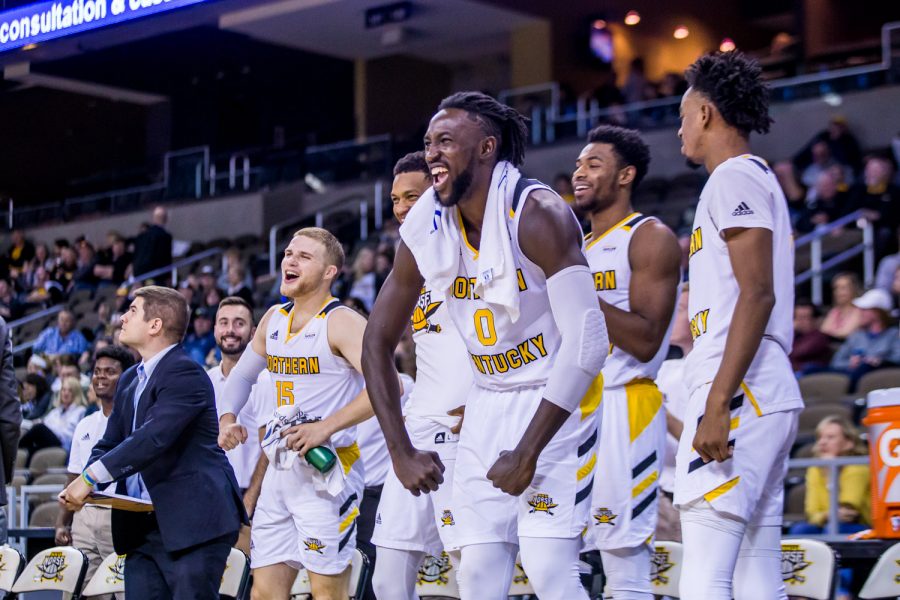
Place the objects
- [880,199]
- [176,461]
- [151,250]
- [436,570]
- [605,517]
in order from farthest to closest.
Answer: [151,250] < [880,199] < [436,570] < [176,461] < [605,517]

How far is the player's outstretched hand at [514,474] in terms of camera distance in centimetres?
351

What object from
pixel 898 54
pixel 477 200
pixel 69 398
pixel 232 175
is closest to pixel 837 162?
pixel 898 54

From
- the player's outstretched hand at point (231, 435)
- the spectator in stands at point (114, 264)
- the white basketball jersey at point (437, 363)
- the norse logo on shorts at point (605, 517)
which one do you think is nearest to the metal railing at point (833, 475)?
the norse logo on shorts at point (605, 517)

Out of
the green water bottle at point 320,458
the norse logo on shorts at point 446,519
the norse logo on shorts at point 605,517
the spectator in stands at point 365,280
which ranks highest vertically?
the spectator in stands at point 365,280

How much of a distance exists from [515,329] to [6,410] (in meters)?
3.50

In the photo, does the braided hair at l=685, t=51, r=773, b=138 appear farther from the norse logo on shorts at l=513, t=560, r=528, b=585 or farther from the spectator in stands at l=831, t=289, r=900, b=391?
the spectator in stands at l=831, t=289, r=900, b=391

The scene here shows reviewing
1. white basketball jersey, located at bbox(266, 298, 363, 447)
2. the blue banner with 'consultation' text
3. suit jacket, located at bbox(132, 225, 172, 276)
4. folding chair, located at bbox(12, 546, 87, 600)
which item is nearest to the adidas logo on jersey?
white basketball jersey, located at bbox(266, 298, 363, 447)

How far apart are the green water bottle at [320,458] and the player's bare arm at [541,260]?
178cm

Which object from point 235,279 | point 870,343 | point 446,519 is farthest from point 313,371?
point 235,279

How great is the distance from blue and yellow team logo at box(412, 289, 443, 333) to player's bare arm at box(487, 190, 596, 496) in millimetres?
1277

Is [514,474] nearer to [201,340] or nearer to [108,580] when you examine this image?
[108,580]

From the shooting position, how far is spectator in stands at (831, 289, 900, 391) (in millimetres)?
8430

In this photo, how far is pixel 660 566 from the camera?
215 inches

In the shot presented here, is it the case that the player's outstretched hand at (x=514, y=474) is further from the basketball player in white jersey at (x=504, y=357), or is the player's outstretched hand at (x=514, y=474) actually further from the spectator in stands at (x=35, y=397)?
the spectator in stands at (x=35, y=397)
